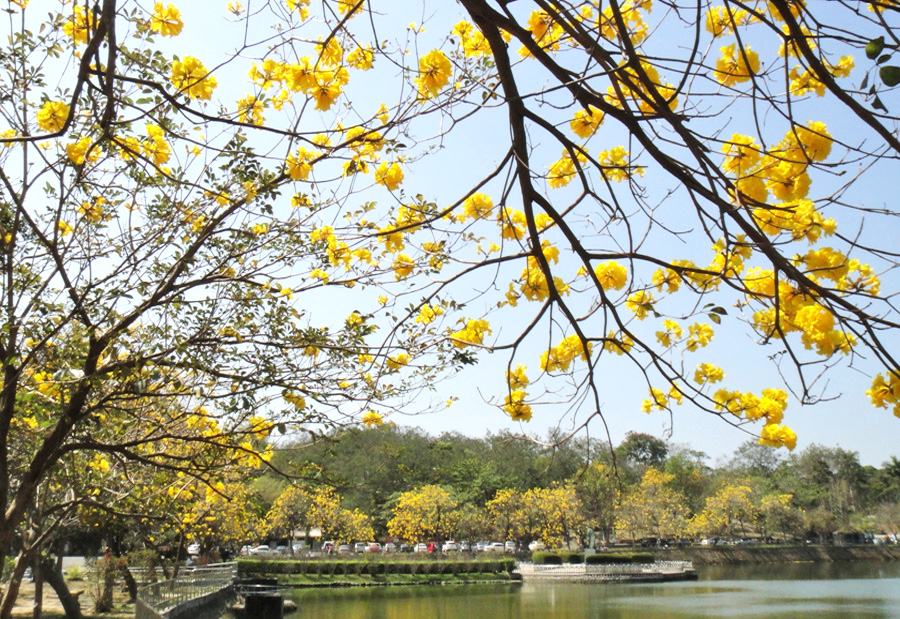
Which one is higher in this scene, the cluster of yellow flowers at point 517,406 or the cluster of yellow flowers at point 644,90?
the cluster of yellow flowers at point 644,90

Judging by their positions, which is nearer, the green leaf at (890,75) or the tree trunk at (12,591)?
the green leaf at (890,75)

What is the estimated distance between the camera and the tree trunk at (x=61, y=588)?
9210mm

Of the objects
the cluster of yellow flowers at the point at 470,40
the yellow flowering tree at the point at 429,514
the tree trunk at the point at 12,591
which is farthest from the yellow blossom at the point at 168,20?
the yellow flowering tree at the point at 429,514

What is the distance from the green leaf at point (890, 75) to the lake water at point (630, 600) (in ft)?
49.6

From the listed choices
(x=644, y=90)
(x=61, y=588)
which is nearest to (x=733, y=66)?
(x=644, y=90)

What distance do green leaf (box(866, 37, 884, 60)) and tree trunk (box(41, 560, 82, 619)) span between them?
10397mm

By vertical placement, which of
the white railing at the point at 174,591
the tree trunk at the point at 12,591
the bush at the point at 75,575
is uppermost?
the tree trunk at the point at 12,591

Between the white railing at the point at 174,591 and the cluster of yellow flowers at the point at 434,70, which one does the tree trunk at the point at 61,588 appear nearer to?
the white railing at the point at 174,591

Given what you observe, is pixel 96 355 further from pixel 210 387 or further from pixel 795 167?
pixel 795 167

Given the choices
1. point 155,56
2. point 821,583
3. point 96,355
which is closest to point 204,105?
point 155,56

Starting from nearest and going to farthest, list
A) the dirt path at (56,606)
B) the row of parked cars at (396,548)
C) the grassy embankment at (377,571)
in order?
the dirt path at (56,606), the grassy embankment at (377,571), the row of parked cars at (396,548)

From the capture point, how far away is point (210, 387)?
10.6 ft

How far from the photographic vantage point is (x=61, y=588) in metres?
9.63

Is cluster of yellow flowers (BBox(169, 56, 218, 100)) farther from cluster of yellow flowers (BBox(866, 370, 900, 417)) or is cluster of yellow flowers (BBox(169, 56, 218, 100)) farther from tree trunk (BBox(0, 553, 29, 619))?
tree trunk (BBox(0, 553, 29, 619))
